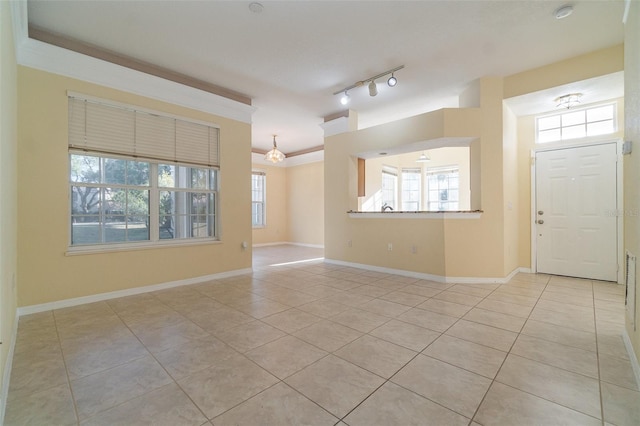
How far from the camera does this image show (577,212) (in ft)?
14.2

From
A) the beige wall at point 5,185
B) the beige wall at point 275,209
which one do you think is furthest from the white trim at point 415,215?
the beige wall at point 5,185

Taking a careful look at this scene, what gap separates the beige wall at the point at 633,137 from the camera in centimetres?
182

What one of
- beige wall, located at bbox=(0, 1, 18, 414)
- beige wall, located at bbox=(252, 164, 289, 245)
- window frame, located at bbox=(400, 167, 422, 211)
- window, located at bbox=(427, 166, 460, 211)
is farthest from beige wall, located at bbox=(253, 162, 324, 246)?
beige wall, located at bbox=(0, 1, 18, 414)

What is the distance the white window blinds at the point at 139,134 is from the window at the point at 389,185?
4885 mm

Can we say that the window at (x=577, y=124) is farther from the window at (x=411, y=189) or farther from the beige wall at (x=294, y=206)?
the beige wall at (x=294, y=206)

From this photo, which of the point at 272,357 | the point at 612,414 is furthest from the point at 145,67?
the point at 612,414

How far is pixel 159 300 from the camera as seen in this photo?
3.37 m

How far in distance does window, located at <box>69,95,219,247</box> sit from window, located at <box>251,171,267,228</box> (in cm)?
424

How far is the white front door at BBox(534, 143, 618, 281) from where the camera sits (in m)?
4.09

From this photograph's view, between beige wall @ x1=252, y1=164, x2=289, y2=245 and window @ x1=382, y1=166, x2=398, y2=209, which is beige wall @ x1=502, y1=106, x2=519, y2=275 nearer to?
window @ x1=382, y1=166, x2=398, y2=209

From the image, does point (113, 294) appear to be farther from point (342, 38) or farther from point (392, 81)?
point (392, 81)

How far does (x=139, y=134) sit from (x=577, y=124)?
663cm

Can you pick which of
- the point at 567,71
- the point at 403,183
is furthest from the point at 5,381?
the point at 403,183

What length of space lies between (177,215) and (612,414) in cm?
480
